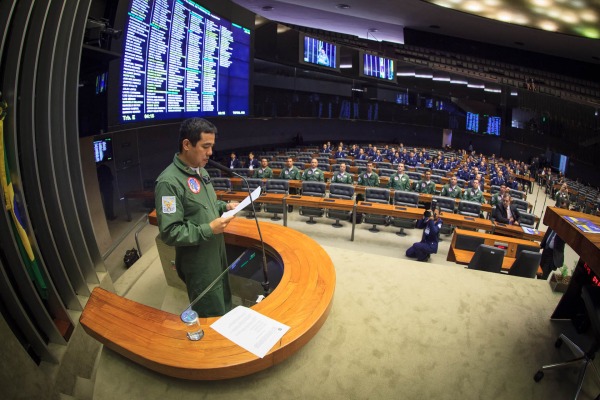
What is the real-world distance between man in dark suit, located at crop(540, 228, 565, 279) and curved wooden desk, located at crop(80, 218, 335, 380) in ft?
A: 13.2

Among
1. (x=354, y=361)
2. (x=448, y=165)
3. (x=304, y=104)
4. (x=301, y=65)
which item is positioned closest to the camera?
(x=354, y=361)

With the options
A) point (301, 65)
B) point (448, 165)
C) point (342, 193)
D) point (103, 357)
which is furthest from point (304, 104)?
point (103, 357)

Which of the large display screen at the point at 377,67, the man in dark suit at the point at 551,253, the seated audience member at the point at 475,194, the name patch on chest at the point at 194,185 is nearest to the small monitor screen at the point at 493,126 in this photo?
the large display screen at the point at 377,67

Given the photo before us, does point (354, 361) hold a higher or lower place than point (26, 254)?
lower

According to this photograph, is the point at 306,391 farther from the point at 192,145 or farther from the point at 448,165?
the point at 448,165

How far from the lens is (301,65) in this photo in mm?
11844

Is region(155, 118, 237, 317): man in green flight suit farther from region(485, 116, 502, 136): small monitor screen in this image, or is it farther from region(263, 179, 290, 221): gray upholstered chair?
region(485, 116, 502, 136): small monitor screen

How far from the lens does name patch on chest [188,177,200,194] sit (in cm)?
221

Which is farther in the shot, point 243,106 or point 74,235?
point 243,106

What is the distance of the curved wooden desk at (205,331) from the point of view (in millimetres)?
1609

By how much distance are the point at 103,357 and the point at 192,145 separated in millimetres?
1305

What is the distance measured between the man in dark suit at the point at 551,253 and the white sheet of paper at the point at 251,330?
181 inches

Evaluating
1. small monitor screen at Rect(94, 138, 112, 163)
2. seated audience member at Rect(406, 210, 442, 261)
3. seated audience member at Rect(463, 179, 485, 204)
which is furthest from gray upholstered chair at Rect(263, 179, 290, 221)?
seated audience member at Rect(463, 179, 485, 204)

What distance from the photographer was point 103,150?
503 cm
